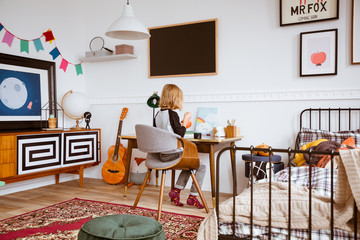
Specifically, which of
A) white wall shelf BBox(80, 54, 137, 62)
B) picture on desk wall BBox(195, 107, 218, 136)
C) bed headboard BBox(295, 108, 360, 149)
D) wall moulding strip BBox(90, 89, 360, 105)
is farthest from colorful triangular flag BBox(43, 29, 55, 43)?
bed headboard BBox(295, 108, 360, 149)

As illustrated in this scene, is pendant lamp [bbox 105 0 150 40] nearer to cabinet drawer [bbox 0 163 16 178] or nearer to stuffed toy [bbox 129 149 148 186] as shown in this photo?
cabinet drawer [bbox 0 163 16 178]

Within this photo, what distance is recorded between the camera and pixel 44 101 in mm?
3842

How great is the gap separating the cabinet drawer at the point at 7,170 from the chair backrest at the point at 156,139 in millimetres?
1271

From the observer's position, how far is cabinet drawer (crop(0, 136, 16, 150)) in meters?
2.96

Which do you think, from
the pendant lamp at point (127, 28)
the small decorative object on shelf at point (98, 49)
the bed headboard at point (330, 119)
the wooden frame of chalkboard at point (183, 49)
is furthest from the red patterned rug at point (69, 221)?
the small decorative object on shelf at point (98, 49)

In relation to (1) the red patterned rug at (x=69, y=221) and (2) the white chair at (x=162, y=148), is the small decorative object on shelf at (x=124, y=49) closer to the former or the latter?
(2) the white chair at (x=162, y=148)

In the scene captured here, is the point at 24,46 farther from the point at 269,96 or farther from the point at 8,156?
the point at 269,96

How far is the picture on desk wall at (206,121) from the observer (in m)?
3.65

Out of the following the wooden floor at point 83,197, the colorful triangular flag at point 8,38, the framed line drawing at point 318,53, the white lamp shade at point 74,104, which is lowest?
the wooden floor at point 83,197

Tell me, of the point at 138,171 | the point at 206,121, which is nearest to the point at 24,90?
the point at 138,171

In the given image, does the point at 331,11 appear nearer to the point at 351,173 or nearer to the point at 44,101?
the point at 351,173

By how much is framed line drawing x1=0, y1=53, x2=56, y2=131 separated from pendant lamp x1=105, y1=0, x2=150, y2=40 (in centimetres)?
127

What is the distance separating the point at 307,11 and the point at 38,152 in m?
2.91

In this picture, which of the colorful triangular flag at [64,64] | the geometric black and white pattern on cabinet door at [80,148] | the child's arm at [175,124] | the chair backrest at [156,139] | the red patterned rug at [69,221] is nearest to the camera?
the red patterned rug at [69,221]
